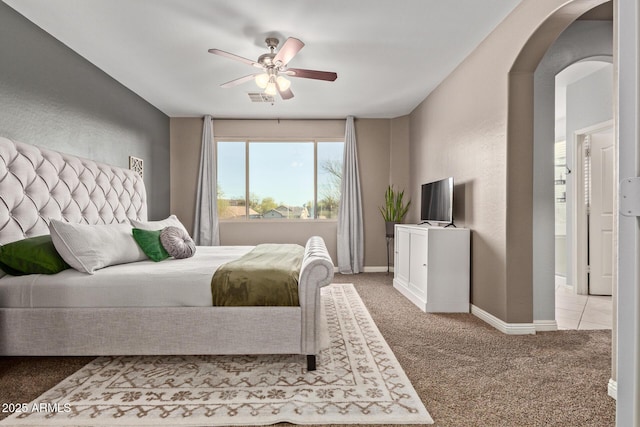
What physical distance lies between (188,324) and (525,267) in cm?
257

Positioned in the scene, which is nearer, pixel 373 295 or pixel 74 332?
pixel 74 332

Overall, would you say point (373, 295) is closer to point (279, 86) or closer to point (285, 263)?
point (285, 263)

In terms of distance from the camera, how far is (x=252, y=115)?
5.62m

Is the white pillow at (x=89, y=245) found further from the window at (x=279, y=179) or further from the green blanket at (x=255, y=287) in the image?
the window at (x=279, y=179)

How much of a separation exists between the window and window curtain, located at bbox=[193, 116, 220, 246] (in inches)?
8.5

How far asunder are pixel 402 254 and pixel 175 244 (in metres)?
2.68

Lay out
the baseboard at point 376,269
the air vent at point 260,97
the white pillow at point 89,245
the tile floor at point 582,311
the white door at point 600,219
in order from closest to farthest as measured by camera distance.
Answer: the white pillow at point 89,245
the tile floor at point 582,311
the white door at point 600,219
the air vent at point 260,97
the baseboard at point 376,269

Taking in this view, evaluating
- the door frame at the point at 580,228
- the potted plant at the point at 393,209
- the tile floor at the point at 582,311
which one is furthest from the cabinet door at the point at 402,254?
the door frame at the point at 580,228

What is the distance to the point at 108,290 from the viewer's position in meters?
2.14

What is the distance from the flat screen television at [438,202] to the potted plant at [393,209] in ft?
3.29

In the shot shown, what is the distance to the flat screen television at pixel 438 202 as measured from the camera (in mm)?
3736

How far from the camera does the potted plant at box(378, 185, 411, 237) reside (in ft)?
18.2

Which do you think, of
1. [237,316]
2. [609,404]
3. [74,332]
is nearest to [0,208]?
[74,332]

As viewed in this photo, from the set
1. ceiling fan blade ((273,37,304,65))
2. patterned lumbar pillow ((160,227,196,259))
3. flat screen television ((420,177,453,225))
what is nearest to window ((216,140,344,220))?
flat screen television ((420,177,453,225))
